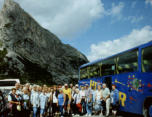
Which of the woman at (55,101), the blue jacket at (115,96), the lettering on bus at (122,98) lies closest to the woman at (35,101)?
the woman at (55,101)

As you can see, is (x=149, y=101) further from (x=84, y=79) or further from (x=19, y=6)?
(x=19, y=6)

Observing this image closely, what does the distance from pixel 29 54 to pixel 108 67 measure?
140 feet

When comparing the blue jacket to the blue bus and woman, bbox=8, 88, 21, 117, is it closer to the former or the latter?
the blue bus

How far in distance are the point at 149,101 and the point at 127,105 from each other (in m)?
2.37

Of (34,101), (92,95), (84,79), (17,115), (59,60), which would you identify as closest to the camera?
(17,115)

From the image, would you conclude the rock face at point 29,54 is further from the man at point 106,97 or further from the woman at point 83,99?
the man at point 106,97

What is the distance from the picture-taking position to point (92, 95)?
14.8m

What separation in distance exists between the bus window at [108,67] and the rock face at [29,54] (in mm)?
36704

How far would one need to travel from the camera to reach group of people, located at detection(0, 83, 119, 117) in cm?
948

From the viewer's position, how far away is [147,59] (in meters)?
10.3

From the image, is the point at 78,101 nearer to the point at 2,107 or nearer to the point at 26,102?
the point at 26,102

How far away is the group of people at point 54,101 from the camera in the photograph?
31.1 ft

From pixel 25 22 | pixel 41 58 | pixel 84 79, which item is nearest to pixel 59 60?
pixel 41 58

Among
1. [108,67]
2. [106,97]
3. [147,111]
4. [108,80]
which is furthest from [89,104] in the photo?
[147,111]
